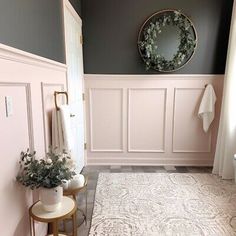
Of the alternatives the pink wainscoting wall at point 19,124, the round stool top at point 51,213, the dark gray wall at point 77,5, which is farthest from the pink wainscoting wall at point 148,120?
the round stool top at point 51,213

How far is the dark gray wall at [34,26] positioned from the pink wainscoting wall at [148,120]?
116 cm

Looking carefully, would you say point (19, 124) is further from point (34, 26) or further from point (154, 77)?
point (154, 77)

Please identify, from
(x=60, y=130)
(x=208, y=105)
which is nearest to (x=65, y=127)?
(x=60, y=130)

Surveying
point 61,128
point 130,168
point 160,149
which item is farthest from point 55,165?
point 160,149

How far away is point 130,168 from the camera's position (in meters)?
3.29

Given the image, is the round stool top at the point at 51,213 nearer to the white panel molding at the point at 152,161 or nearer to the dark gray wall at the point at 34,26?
the dark gray wall at the point at 34,26

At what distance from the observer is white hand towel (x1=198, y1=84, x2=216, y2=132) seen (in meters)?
3.13

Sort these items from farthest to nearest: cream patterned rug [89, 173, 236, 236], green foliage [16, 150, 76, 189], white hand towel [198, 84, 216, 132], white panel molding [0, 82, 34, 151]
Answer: white hand towel [198, 84, 216, 132], cream patterned rug [89, 173, 236, 236], white panel molding [0, 82, 34, 151], green foliage [16, 150, 76, 189]

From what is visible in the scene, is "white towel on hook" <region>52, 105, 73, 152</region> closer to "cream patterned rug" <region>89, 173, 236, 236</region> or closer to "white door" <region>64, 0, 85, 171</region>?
"white door" <region>64, 0, 85, 171</region>

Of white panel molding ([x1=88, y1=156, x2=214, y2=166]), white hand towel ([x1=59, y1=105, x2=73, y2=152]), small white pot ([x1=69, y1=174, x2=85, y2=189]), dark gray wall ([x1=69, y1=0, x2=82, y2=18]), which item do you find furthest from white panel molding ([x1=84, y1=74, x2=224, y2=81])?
small white pot ([x1=69, y1=174, x2=85, y2=189])

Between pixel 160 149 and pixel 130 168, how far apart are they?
55 cm

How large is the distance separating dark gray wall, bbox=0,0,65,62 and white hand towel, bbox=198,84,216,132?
2019 mm

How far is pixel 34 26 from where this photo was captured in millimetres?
1576

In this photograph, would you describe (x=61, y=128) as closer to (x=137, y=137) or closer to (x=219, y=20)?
(x=137, y=137)
